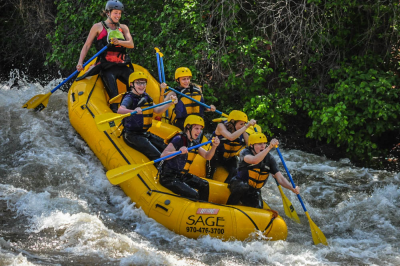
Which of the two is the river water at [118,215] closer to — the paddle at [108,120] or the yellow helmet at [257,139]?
the paddle at [108,120]

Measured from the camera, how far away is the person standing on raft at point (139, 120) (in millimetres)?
5855

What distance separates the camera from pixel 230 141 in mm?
5867

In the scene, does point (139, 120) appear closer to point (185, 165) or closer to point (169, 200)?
point (185, 165)

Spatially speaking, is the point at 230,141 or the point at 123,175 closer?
the point at 123,175

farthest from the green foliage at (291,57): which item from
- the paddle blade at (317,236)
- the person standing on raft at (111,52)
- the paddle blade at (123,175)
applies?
the paddle blade at (123,175)

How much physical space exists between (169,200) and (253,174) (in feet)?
3.00

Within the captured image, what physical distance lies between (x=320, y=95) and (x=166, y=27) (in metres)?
2.62

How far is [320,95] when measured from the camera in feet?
25.4

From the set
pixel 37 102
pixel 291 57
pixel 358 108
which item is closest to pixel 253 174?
pixel 358 108

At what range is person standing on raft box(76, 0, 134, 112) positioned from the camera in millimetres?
6676

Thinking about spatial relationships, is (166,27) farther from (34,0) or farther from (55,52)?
(34,0)

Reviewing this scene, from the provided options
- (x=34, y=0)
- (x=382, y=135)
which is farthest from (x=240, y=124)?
(x=34, y=0)

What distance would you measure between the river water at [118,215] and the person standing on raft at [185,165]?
0.46 metres

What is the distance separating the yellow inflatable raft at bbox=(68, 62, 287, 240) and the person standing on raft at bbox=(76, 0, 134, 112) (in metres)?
0.28
